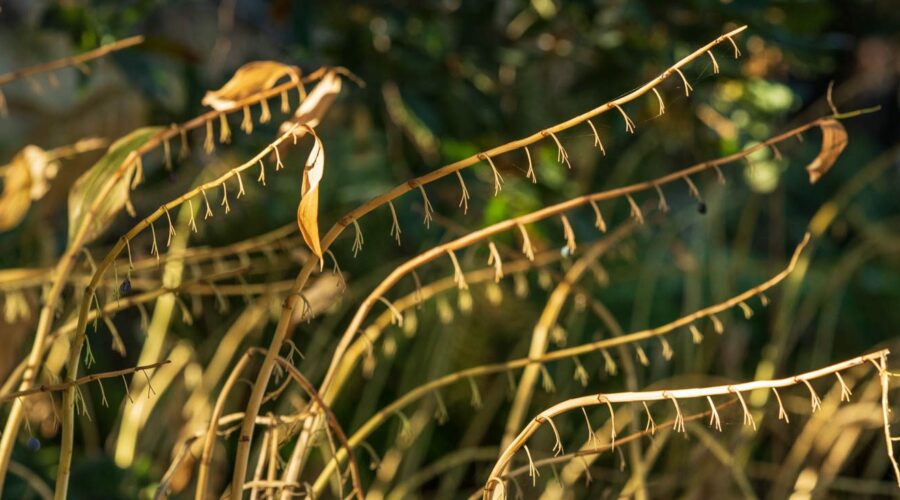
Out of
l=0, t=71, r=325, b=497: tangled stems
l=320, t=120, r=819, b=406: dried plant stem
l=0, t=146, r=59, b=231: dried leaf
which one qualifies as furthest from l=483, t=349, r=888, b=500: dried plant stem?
l=0, t=146, r=59, b=231: dried leaf

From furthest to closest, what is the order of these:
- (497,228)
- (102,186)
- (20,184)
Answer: (20,184)
(102,186)
(497,228)

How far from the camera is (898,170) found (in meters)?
2.92

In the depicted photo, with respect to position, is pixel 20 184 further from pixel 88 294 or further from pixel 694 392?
pixel 694 392

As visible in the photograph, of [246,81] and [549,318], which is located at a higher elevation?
[246,81]

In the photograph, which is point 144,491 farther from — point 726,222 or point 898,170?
point 898,170

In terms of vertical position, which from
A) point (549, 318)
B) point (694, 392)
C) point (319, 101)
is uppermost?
point (319, 101)

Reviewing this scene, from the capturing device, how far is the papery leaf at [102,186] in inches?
26.1

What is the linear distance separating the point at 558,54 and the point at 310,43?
35 centimetres

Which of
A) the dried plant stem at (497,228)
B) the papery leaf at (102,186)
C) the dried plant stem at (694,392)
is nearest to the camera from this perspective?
the dried plant stem at (694,392)

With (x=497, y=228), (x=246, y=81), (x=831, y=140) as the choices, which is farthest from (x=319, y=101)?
(x=831, y=140)

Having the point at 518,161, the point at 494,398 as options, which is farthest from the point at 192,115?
the point at 494,398

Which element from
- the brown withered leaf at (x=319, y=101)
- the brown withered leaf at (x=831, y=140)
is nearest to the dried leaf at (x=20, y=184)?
the brown withered leaf at (x=319, y=101)

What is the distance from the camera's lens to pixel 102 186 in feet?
2.22

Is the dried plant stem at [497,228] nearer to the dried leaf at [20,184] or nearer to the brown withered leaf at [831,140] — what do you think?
the brown withered leaf at [831,140]
